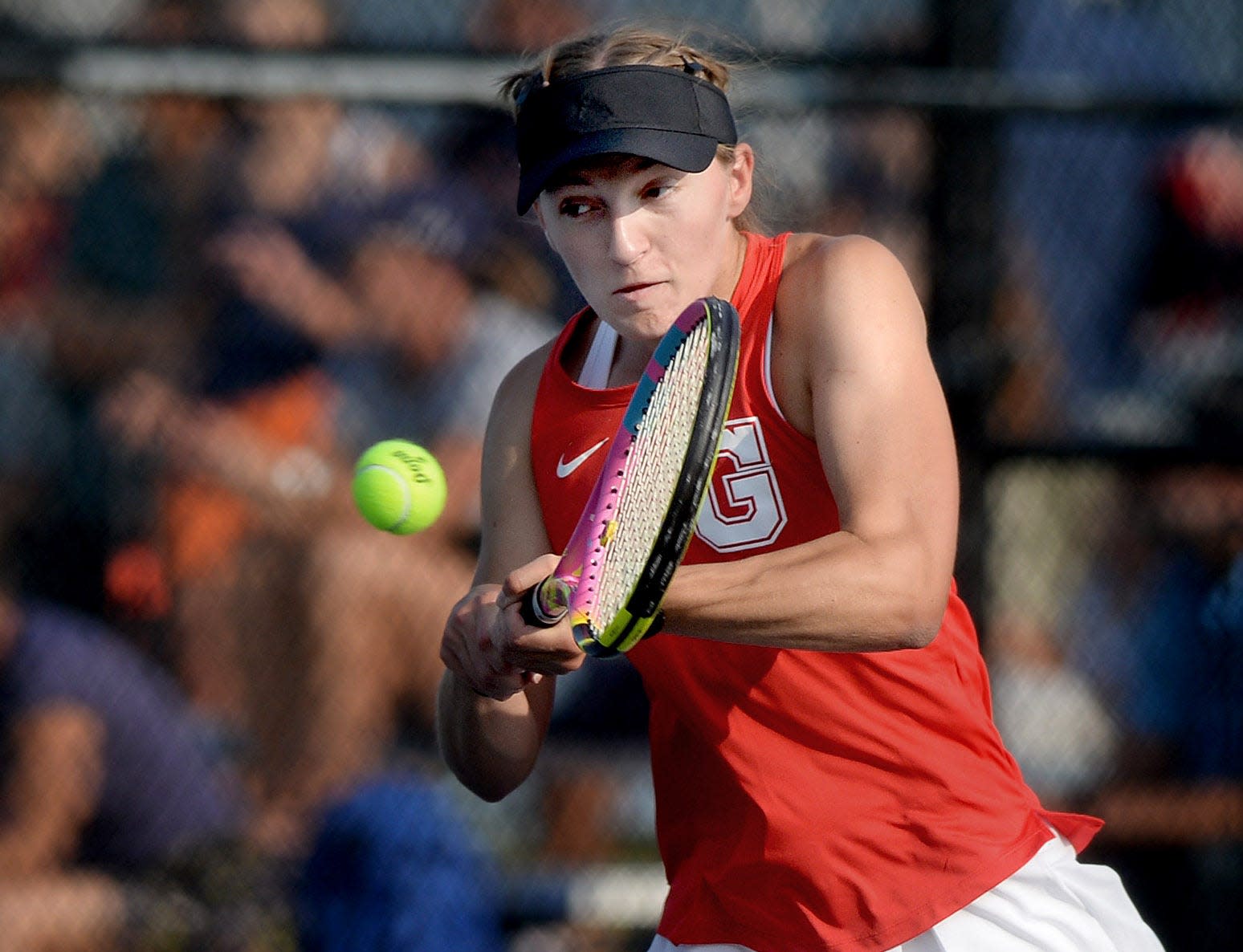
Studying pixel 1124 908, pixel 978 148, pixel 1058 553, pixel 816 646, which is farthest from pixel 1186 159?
pixel 816 646

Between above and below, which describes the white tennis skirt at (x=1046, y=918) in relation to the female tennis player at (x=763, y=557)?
below

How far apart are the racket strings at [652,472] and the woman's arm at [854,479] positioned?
0.23ft

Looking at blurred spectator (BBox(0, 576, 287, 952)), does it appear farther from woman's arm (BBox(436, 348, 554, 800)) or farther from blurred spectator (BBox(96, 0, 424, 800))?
woman's arm (BBox(436, 348, 554, 800))

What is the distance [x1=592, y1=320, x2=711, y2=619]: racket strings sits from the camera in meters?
1.83

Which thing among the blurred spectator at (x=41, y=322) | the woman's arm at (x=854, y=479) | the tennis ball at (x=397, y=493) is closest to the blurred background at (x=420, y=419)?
the blurred spectator at (x=41, y=322)

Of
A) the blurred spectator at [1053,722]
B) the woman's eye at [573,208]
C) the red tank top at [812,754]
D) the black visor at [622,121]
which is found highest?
the black visor at [622,121]

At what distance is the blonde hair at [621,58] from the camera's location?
2.22 m

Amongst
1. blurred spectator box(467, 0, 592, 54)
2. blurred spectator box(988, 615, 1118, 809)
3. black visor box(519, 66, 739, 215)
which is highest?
blurred spectator box(467, 0, 592, 54)

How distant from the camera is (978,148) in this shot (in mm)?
4027

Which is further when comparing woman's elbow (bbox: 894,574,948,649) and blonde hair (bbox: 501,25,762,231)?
blonde hair (bbox: 501,25,762,231)

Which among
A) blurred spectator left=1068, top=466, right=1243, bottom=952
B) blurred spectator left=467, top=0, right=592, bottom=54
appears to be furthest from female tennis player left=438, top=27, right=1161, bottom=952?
blurred spectator left=1068, top=466, right=1243, bottom=952

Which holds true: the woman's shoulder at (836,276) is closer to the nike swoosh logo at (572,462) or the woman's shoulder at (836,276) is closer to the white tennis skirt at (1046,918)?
the nike swoosh logo at (572,462)

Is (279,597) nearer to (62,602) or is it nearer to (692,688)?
(62,602)

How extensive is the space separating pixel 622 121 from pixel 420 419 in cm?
199
